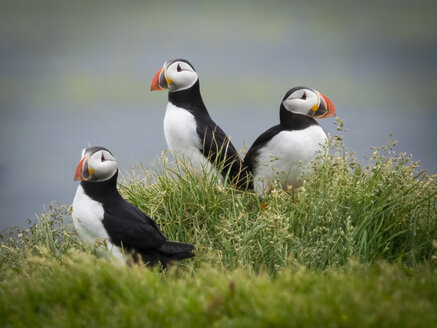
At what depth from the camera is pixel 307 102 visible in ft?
20.9

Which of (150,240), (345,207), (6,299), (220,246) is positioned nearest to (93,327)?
(6,299)

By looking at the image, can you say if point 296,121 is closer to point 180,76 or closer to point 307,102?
point 307,102

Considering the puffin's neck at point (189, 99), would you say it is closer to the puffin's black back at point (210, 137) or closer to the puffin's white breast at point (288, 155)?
the puffin's black back at point (210, 137)

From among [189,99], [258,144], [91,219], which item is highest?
[189,99]

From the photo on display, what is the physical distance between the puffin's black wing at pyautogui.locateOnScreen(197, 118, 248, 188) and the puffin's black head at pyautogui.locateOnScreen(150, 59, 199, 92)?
46 centimetres

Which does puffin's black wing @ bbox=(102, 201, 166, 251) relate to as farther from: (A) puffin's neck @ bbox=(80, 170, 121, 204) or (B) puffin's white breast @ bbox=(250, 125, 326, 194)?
(B) puffin's white breast @ bbox=(250, 125, 326, 194)

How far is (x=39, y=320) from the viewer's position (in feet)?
12.4

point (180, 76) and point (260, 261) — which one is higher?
point (180, 76)

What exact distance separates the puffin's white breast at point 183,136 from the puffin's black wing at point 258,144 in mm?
473

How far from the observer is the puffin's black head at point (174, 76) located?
252 inches

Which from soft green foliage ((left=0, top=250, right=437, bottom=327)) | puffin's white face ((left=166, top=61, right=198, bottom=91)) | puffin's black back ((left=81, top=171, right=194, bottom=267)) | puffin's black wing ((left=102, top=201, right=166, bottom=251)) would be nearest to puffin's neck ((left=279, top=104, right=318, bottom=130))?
puffin's white face ((left=166, top=61, right=198, bottom=91))

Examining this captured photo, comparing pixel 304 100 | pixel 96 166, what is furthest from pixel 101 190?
pixel 304 100

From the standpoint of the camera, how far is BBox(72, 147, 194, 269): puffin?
16.6 ft

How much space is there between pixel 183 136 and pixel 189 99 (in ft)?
1.42
